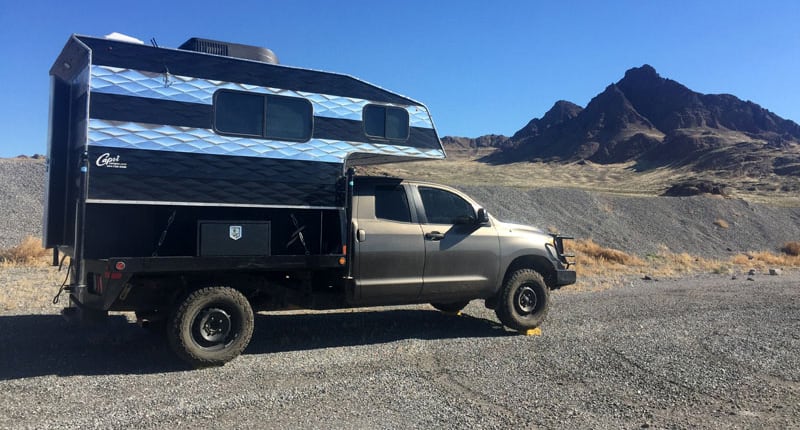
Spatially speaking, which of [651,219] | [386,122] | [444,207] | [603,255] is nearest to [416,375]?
[444,207]

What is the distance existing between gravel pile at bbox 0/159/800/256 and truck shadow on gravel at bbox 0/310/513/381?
1665cm

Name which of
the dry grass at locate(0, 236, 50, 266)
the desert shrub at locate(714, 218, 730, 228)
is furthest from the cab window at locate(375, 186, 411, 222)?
the desert shrub at locate(714, 218, 730, 228)

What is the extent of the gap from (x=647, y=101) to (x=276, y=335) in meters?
147

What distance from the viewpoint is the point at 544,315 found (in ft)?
28.6

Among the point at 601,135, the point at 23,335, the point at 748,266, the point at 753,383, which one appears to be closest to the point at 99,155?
the point at 23,335

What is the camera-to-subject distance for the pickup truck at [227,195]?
20.5 ft

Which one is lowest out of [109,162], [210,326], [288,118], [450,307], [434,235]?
[450,307]

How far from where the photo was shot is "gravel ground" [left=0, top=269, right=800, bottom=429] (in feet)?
16.5

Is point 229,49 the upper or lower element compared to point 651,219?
upper

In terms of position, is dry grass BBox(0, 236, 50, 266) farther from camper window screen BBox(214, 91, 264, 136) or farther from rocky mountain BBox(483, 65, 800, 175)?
rocky mountain BBox(483, 65, 800, 175)

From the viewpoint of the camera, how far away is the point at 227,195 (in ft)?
21.7

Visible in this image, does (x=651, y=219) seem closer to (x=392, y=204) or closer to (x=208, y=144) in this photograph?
(x=392, y=204)

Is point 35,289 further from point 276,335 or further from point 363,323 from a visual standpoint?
point 363,323

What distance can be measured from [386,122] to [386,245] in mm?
1549
